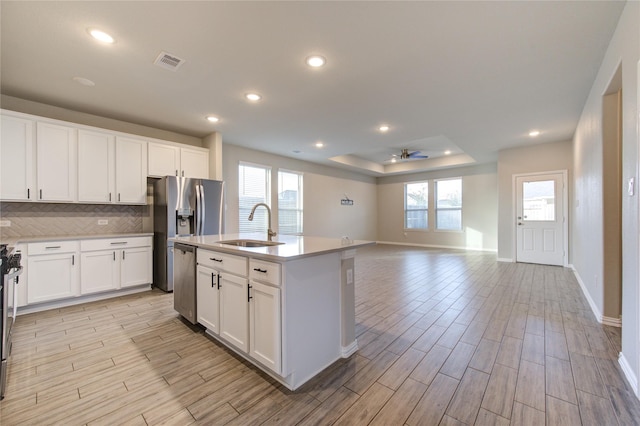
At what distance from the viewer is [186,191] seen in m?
4.21

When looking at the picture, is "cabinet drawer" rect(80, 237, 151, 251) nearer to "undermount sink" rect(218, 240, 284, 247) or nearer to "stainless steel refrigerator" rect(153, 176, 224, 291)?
"stainless steel refrigerator" rect(153, 176, 224, 291)

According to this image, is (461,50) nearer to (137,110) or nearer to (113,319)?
(137,110)

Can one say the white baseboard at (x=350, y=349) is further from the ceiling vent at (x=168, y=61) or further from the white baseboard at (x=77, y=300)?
the white baseboard at (x=77, y=300)

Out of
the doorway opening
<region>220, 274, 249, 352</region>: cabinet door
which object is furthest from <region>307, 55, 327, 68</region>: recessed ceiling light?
the doorway opening

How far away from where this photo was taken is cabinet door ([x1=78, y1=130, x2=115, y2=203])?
364cm

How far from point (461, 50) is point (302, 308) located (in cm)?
264

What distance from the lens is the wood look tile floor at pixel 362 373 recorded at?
155cm

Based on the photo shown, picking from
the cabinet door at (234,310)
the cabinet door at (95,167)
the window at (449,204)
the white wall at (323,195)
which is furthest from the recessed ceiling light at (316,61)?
the window at (449,204)

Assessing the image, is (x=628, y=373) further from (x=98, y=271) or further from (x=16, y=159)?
(x=16, y=159)

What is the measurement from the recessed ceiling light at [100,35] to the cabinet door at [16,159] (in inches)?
77.8

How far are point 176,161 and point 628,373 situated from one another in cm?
567

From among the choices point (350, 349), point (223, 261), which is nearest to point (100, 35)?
point (223, 261)

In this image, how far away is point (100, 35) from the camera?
2.22 metres

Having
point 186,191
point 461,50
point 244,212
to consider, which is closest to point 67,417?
point 186,191
